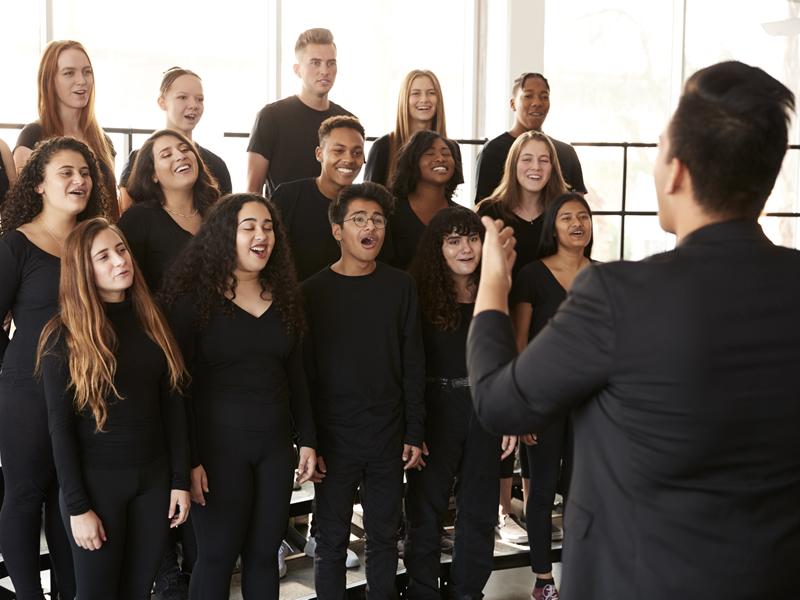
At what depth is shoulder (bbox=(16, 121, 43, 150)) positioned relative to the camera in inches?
120

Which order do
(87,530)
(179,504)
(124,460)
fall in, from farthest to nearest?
(179,504)
(124,460)
(87,530)

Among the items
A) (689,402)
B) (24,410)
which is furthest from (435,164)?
(689,402)

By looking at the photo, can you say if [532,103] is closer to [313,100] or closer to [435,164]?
[435,164]

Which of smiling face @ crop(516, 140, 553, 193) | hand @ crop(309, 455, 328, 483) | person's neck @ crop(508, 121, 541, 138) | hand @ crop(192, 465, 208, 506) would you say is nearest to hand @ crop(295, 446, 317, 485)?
hand @ crop(309, 455, 328, 483)

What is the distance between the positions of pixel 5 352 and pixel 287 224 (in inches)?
43.6

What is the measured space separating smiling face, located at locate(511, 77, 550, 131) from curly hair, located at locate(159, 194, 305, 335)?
1.83 metres

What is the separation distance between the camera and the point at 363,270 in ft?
9.93

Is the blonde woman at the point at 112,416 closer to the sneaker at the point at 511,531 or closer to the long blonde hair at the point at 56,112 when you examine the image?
the long blonde hair at the point at 56,112

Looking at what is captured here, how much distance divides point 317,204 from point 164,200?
60cm

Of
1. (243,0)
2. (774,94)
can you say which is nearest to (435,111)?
(243,0)

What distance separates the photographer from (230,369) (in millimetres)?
2611

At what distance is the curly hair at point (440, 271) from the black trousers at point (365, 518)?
0.49 m

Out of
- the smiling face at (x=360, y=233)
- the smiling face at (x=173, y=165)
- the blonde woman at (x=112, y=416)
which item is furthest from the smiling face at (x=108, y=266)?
the smiling face at (x=360, y=233)

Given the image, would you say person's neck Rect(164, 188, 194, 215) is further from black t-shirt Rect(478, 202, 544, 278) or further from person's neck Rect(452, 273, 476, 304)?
black t-shirt Rect(478, 202, 544, 278)
